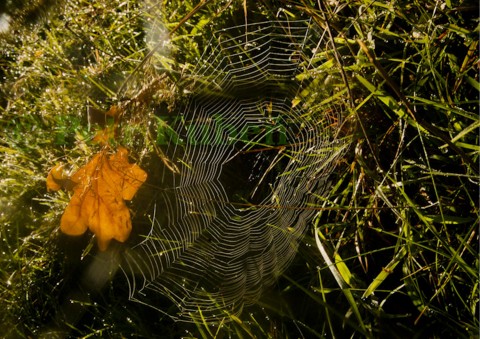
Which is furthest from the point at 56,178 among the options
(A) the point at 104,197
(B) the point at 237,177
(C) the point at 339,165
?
(C) the point at 339,165

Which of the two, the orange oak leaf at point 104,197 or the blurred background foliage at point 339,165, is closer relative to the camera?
the blurred background foliage at point 339,165

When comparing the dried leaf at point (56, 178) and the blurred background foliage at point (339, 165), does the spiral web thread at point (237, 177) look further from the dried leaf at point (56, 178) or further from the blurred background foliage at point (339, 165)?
the dried leaf at point (56, 178)

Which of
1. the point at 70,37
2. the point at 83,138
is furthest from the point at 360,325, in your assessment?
the point at 70,37

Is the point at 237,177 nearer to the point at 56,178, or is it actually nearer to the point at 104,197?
the point at 104,197

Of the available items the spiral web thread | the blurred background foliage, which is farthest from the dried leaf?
the spiral web thread

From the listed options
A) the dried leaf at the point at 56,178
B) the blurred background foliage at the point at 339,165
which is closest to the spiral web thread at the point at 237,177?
the blurred background foliage at the point at 339,165

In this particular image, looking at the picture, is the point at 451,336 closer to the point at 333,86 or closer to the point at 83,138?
the point at 333,86

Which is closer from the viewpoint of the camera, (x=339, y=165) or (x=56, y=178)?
(x=339, y=165)
